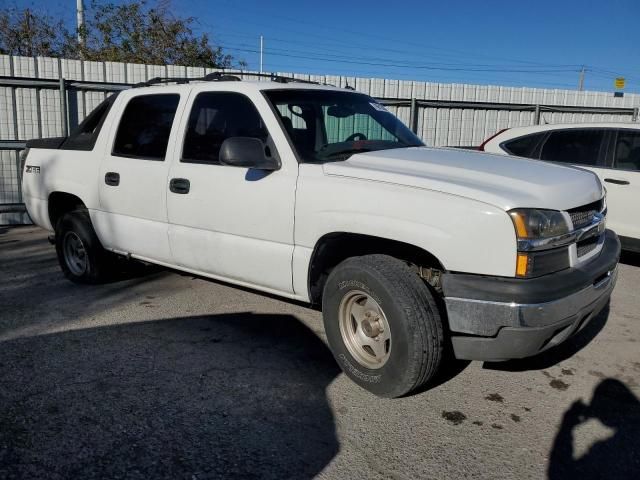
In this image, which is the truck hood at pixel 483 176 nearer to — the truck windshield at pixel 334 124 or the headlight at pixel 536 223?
the headlight at pixel 536 223

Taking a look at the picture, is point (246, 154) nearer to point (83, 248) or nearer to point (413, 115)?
point (83, 248)

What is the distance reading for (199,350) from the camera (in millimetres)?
4207

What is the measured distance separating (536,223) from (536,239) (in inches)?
3.3

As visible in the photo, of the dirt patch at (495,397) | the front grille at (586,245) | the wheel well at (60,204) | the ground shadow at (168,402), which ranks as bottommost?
the ground shadow at (168,402)

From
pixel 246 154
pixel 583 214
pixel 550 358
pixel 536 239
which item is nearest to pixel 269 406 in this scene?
pixel 246 154

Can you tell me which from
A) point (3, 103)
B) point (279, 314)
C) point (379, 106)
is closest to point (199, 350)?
point (279, 314)

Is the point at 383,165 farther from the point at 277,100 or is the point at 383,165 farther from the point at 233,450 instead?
the point at 233,450

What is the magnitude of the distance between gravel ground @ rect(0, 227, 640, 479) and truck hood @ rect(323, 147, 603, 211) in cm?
122

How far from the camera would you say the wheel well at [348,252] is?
11.4 feet

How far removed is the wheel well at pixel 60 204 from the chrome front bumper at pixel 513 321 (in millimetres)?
4084

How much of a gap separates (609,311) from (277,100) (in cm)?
353

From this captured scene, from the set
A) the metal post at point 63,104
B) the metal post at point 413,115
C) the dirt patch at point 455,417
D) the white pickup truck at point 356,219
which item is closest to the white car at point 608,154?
the white pickup truck at point 356,219

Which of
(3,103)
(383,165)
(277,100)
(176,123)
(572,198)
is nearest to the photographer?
(572,198)

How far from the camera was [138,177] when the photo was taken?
478 cm
